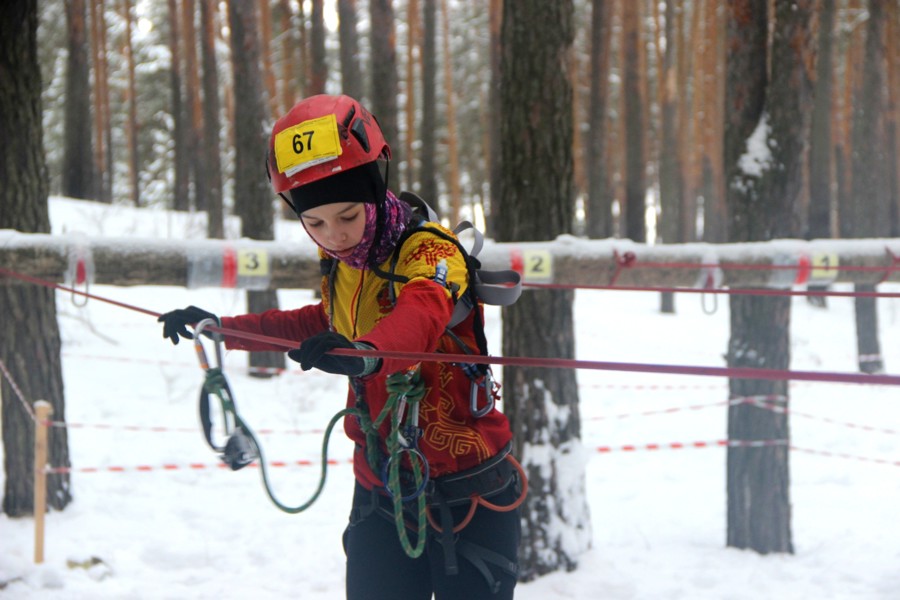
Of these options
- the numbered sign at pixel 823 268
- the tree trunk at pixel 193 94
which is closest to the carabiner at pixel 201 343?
the numbered sign at pixel 823 268

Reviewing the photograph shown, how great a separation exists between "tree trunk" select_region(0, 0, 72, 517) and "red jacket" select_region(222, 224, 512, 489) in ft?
11.6

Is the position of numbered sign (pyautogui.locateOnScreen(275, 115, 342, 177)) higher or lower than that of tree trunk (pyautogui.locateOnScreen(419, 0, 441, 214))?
lower

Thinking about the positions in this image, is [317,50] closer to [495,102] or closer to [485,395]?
[495,102]

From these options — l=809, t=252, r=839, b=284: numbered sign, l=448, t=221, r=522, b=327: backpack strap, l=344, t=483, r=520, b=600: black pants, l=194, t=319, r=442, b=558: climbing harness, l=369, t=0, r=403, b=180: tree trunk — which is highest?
l=369, t=0, r=403, b=180: tree trunk

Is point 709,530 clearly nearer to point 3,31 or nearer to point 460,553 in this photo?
point 460,553

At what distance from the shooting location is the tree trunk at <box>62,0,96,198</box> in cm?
1745

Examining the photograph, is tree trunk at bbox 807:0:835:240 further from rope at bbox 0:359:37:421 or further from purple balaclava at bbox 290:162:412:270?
purple balaclava at bbox 290:162:412:270

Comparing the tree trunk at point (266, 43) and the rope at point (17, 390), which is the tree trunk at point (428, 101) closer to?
the tree trunk at point (266, 43)

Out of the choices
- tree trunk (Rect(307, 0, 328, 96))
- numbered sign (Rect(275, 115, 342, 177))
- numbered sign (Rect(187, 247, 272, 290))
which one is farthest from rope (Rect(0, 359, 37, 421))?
tree trunk (Rect(307, 0, 328, 96))

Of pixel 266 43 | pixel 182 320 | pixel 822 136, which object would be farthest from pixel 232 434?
pixel 266 43

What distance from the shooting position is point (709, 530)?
660cm

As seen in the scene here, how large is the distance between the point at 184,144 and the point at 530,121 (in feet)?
61.1

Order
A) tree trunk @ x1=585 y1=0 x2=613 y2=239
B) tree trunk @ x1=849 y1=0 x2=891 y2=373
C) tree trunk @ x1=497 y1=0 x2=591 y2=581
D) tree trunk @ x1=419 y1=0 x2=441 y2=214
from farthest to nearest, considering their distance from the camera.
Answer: tree trunk @ x1=419 y1=0 x2=441 y2=214, tree trunk @ x1=585 y1=0 x2=613 y2=239, tree trunk @ x1=849 y1=0 x2=891 y2=373, tree trunk @ x1=497 y1=0 x2=591 y2=581

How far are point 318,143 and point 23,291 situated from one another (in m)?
4.05
